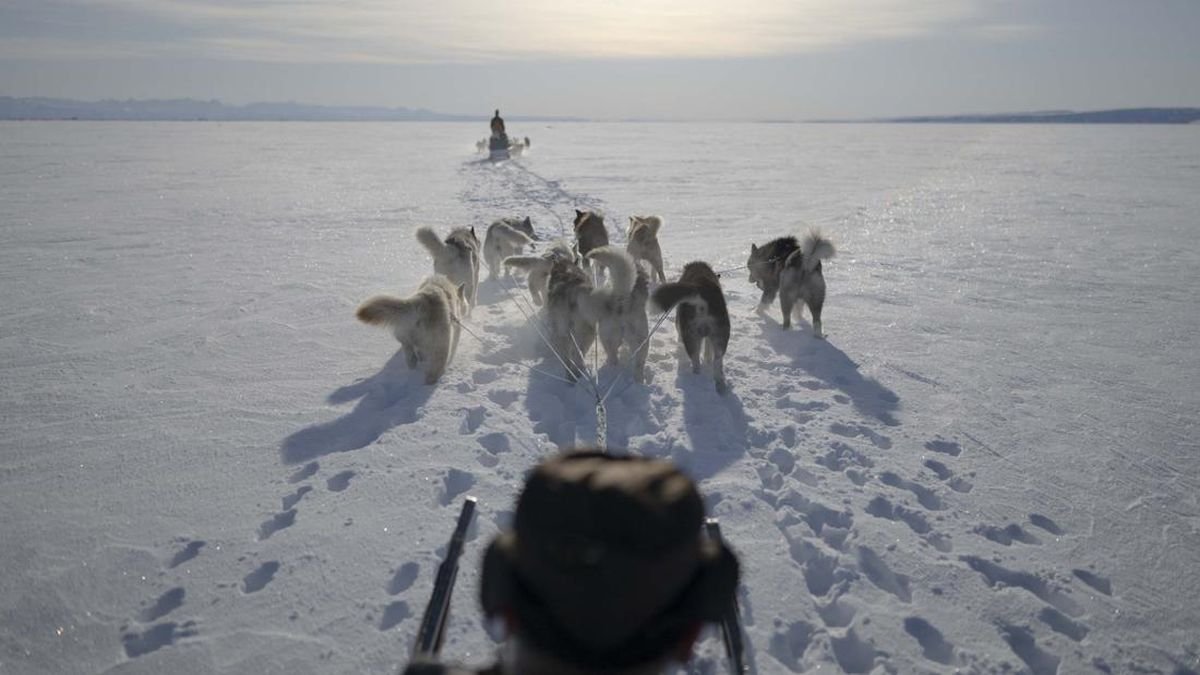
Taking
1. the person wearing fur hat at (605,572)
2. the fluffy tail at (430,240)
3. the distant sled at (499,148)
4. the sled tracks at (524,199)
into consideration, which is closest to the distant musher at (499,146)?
the distant sled at (499,148)

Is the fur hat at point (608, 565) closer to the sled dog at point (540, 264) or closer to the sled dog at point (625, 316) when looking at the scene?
the sled dog at point (625, 316)

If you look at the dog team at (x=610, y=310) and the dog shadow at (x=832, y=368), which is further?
the dog team at (x=610, y=310)

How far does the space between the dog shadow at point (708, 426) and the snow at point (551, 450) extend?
0.11 ft

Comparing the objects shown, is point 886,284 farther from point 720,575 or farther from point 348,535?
point 720,575

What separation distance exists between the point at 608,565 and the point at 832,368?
538 centimetres

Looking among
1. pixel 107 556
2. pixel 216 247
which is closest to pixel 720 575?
pixel 107 556

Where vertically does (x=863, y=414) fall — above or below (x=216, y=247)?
below

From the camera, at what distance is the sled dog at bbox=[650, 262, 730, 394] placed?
16.6 ft

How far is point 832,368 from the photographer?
5.74 m

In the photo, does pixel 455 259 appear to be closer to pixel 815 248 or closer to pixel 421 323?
pixel 421 323

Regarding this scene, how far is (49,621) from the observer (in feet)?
8.95

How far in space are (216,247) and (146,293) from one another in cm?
298

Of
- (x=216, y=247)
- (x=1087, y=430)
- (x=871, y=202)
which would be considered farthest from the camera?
(x=871, y=202)

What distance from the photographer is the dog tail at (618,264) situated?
4898 millimetres
